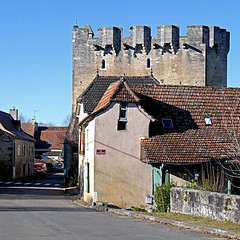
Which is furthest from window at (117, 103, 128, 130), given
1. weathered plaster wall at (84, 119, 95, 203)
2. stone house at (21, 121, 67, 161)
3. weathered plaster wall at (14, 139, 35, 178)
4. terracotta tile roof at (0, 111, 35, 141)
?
stone house at (21, 121, 67, 161)

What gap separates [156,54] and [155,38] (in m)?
1.50

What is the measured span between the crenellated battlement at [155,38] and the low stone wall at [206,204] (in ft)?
107

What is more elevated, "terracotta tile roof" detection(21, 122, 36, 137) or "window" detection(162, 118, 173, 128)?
"terracotta tile roof" detection(21, 122, 36, 137)

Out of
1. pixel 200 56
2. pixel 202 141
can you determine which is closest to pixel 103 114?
pixel 202 141

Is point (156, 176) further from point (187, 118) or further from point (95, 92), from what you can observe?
point (95, 92)

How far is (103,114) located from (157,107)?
315 centimetres

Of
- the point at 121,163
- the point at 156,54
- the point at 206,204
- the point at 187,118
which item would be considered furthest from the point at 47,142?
the point at 206,204

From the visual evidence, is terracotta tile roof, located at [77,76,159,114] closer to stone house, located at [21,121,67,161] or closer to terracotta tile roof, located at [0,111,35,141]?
terracotta tile roof, located at [0,111,35,141]

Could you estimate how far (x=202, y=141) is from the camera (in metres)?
25.6

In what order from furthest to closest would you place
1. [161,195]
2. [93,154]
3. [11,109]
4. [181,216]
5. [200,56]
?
[11,109]
[200,56]
[93,154]
[161,195]
[181,216]

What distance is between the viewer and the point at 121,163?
998 inches

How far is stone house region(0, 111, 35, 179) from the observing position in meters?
55.2

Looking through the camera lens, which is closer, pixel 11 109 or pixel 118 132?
pixel 118 132

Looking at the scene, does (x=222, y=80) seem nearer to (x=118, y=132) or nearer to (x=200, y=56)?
(x=200, y=56)
